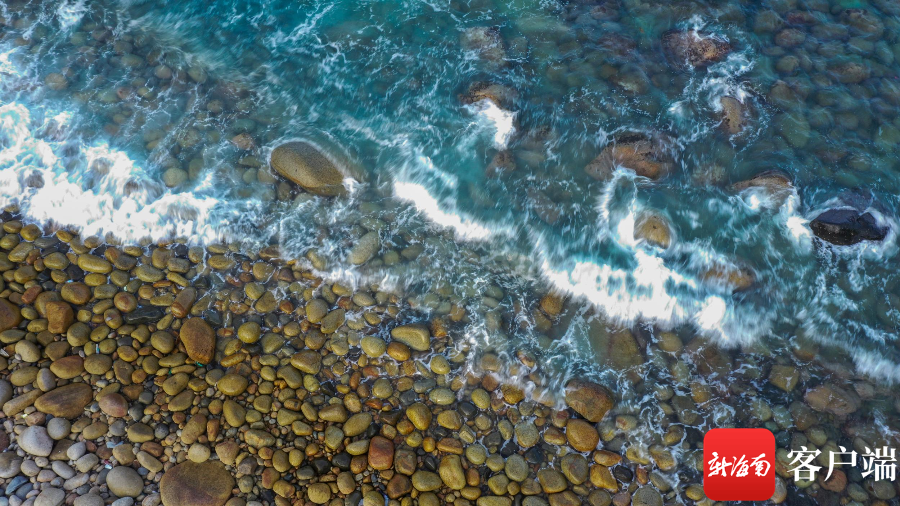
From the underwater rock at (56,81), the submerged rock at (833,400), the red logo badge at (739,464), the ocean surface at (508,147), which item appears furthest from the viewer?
the underwater rock at (56,81)

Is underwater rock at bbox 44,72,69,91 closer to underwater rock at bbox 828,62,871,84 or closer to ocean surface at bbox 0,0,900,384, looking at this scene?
ocean surface at bbox 0,0,900,384

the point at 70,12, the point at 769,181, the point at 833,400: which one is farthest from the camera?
the point at 70,12

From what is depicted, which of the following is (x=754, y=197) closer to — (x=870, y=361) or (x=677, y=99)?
(x=677, y=99)

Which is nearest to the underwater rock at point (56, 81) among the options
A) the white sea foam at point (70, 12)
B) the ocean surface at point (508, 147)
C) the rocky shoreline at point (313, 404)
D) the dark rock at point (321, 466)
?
the ocean surface at point (508, 147)

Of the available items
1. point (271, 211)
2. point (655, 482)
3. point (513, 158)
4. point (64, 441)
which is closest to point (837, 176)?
point (513, 158)

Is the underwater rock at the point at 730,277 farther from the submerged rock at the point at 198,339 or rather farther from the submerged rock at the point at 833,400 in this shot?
the submerged rock at the point at 198,339

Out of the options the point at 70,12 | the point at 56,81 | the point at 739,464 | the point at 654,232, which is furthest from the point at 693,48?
the point at 70,12

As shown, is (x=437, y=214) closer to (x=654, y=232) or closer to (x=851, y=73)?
(x=654, y=232)
